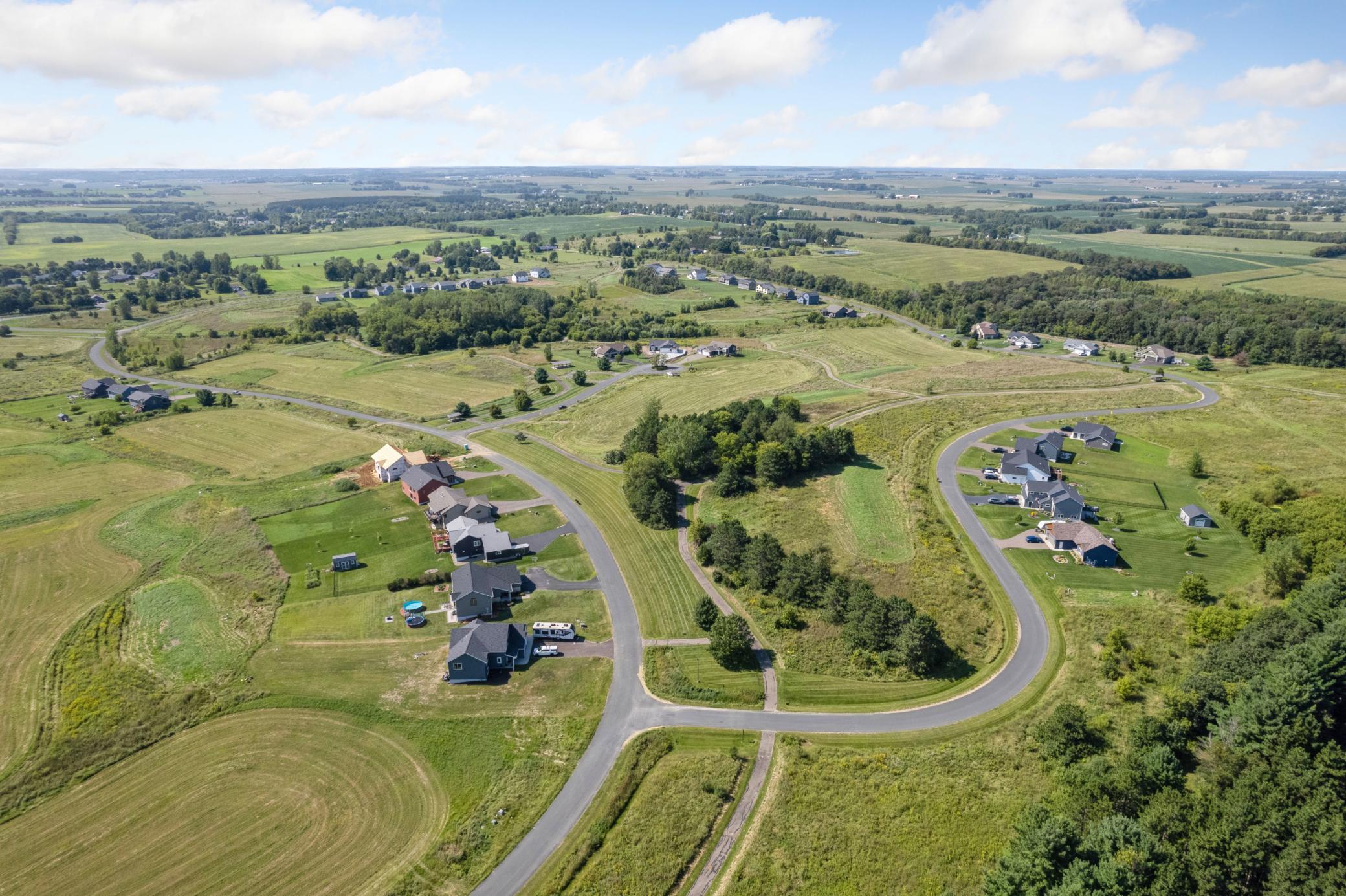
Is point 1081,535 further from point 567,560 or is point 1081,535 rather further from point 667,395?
point 667,395

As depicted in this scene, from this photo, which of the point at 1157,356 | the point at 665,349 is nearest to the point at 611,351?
the point at 665,349

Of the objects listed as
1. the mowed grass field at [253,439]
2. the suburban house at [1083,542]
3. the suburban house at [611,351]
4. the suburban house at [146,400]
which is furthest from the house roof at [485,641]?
the suburban house at [611,351]

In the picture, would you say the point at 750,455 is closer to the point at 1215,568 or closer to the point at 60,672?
the point at 1215,568

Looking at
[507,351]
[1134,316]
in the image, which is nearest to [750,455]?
[507,351]

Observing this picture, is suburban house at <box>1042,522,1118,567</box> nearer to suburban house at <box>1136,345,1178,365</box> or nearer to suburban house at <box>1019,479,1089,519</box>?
suburban house at <box>1019,479,1089,519</box>

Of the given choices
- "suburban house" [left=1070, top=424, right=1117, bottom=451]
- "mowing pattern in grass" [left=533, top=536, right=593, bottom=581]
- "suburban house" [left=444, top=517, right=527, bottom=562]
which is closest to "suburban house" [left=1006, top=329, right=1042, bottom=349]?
"suburban house" [left=1070, top=424, right=1117, bottom=451]

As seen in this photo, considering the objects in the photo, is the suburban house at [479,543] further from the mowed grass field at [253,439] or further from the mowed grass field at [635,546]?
the mowed grass field at [253,439]
